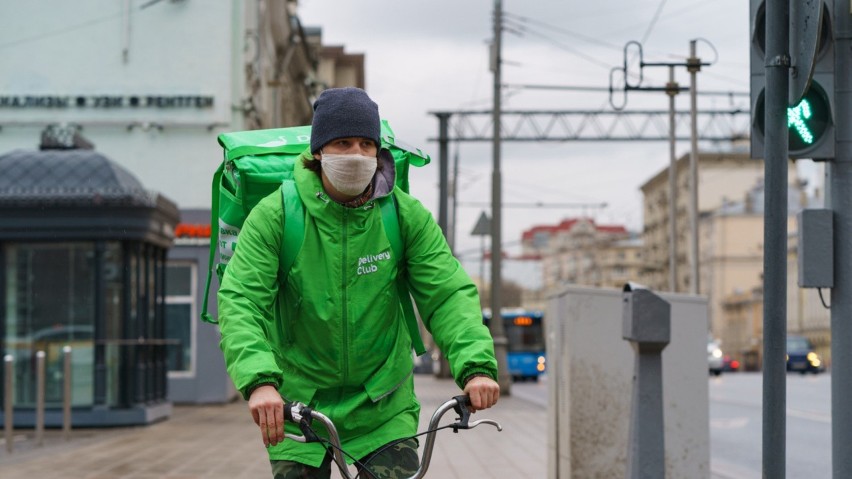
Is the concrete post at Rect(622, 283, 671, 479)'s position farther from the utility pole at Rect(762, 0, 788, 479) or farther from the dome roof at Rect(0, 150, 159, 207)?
the dome roof at Rect(0, 150, 159, 207)

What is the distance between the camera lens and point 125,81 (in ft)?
96.1

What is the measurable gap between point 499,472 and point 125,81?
743 inches

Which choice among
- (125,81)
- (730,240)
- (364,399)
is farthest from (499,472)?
(730,240)

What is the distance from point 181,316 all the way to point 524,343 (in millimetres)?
26398

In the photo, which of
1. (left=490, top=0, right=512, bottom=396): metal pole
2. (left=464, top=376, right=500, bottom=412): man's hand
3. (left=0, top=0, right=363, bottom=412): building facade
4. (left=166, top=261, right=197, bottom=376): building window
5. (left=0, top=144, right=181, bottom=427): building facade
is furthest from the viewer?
(left=490, top=0, right=512, bottom=396): metal pole

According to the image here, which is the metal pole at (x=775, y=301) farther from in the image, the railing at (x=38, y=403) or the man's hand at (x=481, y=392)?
the railing at (x=38, y=403)

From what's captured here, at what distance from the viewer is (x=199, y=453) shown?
14773mm

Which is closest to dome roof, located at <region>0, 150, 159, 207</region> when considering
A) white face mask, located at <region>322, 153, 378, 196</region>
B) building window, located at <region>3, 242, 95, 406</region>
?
building window, located at <region>3, 242, 95, 406</region>

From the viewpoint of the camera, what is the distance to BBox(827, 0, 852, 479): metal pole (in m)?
6.99

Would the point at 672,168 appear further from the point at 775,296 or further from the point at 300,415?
the point at 300,415

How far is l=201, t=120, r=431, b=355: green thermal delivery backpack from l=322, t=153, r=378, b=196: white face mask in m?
0.16

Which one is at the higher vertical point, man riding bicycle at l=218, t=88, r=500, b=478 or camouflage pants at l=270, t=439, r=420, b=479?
man riding bicycle at l=218, t=88, r=500, b=478

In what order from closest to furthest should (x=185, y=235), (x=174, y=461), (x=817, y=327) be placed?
(x=174, y=461), (x=185, y=235), (x=817, y=327)

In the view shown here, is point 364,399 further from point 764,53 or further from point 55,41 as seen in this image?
point 55,41
